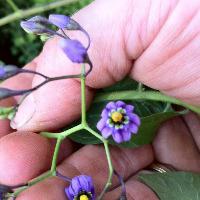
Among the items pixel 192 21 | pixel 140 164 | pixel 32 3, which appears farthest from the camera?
pixel 32 3

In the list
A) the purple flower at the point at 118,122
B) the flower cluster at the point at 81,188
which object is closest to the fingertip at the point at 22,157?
the flower cluster at the point at 81,188

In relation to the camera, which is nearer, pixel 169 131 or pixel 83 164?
pixel 83 164

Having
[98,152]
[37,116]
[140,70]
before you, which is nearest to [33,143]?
[37,116]

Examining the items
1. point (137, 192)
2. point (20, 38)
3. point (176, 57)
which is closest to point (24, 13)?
point (176, 57)

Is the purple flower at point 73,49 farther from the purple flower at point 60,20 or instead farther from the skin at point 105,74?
the skin at point 105,74

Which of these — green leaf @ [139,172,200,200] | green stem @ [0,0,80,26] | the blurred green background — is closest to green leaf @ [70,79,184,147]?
green leaf @ [139,172,200,200]

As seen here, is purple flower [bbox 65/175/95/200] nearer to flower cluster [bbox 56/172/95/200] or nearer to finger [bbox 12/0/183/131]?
flower cluster [bbox 56/172/95/200]

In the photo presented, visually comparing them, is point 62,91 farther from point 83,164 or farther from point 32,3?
point 32,3

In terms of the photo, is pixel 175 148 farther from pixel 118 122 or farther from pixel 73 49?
pixel 73 49
